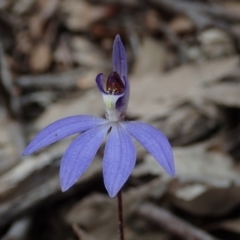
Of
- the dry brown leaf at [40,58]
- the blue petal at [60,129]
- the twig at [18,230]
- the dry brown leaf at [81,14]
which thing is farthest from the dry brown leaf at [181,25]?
the blue petal at [60,129]

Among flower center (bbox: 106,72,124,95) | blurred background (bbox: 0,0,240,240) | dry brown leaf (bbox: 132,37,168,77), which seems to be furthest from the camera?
dry brown leaf (bbox: 132,37,168,77)

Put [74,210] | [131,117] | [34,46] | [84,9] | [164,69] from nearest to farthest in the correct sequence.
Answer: [74,210]
[131,117]
[164,69]
[34,46]
[84,9]

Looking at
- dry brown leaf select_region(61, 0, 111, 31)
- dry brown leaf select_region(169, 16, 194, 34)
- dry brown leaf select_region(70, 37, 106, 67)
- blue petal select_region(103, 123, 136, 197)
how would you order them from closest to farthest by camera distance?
blue petal select_region(103, 123, 136, 197) → dry brown leaf select_region(70, 37, 106, 67) → dry brown leaf select_region(169, 16, 194, 34) → dry brown leaf select_region(61, 0, 111, 31)

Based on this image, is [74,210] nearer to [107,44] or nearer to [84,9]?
[107,44]

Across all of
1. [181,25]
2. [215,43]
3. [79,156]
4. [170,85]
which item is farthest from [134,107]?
[79,156]

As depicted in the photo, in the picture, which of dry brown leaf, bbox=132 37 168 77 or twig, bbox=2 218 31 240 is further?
dry brown leaf, bbox=132 37 168 77

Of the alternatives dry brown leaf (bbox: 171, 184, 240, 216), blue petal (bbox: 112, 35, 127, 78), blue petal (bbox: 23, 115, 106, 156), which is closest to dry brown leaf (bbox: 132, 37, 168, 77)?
dry brown leaf (bbox: 171, 184, 240, 216)

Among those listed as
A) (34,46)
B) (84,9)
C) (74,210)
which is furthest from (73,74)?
(74,210)

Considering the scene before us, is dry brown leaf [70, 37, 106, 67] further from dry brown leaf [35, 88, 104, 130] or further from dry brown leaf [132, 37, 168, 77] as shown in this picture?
dry brown leaf [35, 88, 104, 130]
